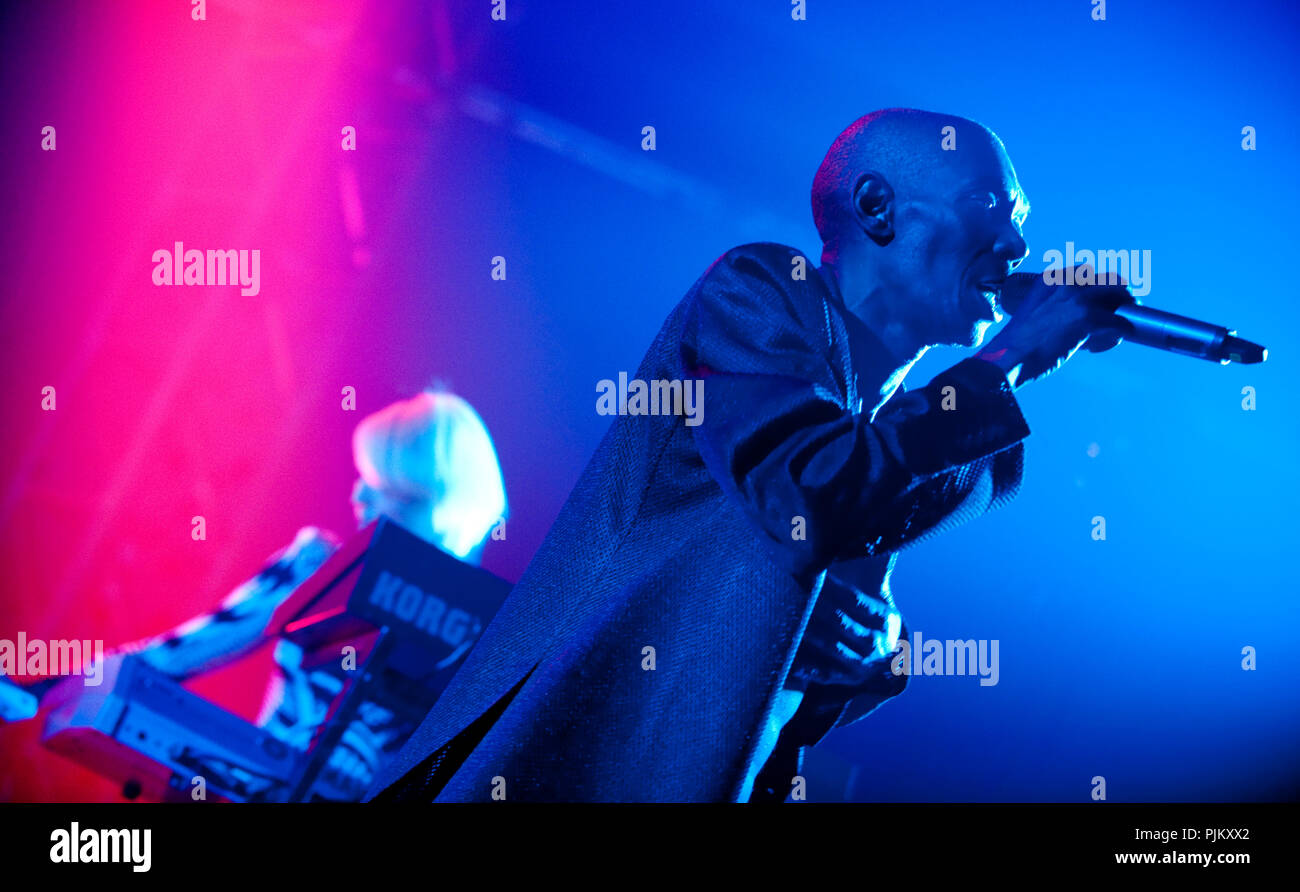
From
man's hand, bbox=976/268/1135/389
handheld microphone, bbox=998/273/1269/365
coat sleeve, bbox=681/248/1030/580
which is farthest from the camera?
handheld microphone, bbox=998/273/1269/365

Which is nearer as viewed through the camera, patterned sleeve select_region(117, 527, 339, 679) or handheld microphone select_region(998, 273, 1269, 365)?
handheld microphone select_region(998, 273, 1269, 365)

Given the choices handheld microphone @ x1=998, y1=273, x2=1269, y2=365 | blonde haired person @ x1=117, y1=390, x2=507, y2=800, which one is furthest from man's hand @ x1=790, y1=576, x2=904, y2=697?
blonde haired person @ x1=117, y1=390, x2=507, y2=800

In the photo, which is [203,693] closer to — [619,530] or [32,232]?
[32,232]

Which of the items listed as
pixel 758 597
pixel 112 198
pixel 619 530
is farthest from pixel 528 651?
pixel 112 198

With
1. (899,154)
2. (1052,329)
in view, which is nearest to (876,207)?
(899,154)

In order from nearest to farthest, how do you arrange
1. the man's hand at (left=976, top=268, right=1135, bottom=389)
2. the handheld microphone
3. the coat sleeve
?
the coat sleeve
the man's hand at (left=976, top=268, right=1135, bottom=389)
the handheld microphone

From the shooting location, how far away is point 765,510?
1091mm

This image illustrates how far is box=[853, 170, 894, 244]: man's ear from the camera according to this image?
4.60ft

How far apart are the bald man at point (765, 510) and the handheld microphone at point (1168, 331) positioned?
3cm

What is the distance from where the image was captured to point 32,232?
2.47m

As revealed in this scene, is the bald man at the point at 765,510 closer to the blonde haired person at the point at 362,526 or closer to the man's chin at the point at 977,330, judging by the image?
the man's chin at the point at 977,330

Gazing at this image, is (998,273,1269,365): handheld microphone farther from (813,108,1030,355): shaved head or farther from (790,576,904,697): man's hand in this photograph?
(790,576,904,697): man's hand

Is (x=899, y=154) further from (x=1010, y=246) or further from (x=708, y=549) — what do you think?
(x=708, y=549)

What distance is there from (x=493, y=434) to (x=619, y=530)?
1291 millimetres
